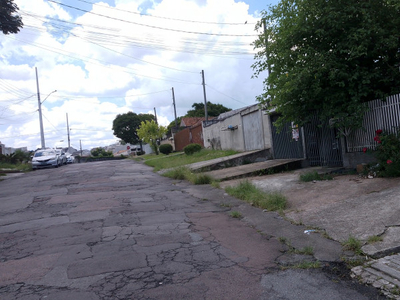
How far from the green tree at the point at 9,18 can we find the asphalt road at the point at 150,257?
1045 centimetres

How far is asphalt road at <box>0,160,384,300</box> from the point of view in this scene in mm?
3861

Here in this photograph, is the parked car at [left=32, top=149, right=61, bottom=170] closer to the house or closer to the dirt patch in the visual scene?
the house

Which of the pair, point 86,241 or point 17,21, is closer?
point 86,241

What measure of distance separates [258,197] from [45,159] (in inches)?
879

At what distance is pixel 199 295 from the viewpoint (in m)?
3.74

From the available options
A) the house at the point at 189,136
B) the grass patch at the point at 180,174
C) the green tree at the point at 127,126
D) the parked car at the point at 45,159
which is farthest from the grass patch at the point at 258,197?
the green tree at the point at 127,126

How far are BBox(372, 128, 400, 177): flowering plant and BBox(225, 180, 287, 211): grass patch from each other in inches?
106

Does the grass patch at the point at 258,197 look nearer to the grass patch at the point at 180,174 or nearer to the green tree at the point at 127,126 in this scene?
the grass patch at the point at 180,174

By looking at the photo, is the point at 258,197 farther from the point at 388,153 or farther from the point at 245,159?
the point at 245,159

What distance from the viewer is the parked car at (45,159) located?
26516mm

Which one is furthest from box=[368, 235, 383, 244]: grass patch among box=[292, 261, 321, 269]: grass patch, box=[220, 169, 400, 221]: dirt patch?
box=[220, 169, 400, 221]: dirt patch

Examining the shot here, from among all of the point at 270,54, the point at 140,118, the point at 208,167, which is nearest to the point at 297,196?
the point at 270,54

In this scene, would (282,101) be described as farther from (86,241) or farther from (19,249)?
(19,249)

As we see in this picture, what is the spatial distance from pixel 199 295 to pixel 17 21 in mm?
16183
